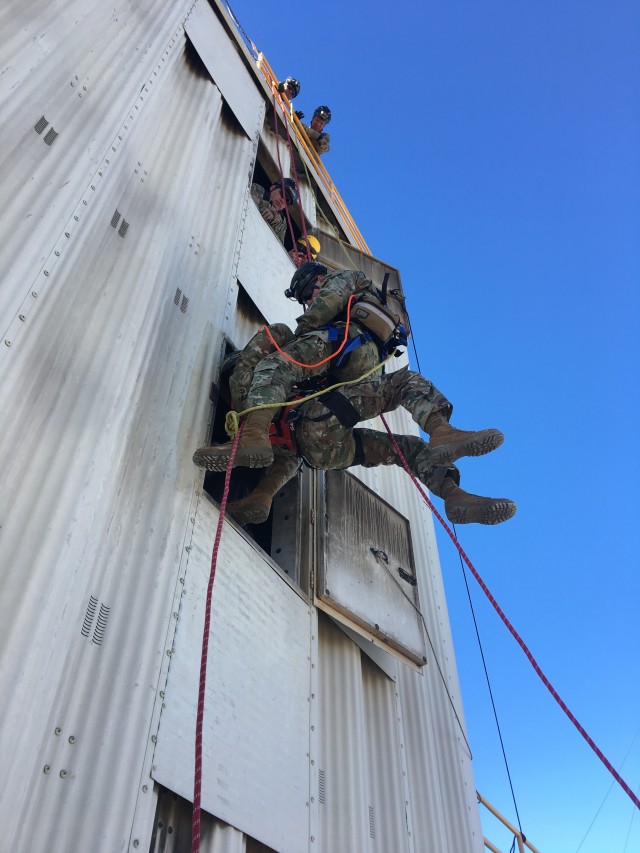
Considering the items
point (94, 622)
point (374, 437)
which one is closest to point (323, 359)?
point (374, 437)

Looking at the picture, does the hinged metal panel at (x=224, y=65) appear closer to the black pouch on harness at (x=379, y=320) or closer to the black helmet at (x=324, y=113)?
the black pouch on harness at (x=379, y=320)

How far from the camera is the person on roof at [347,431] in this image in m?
4.48

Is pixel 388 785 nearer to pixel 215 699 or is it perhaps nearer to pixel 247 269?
pixel 215 699

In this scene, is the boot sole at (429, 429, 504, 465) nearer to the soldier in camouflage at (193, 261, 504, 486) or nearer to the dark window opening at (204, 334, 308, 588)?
the soldier in camouflage at (193, 261, 504, 486)

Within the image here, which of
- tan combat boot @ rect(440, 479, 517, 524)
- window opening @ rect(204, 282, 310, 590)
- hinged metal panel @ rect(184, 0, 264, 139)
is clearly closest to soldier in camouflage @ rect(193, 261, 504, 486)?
tan combat boot @ rect(440, 479, 517, 524)

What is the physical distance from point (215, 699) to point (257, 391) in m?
1.83

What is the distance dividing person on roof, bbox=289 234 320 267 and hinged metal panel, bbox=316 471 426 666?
3232mm

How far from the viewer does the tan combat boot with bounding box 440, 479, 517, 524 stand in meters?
3.94

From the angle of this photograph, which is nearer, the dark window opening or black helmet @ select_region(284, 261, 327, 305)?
the dark window opening

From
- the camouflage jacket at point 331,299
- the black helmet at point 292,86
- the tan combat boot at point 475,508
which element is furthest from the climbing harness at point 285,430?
the black helmet at point 292,86

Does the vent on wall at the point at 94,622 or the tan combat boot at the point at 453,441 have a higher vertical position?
the tan combat boot at the point at 453,441

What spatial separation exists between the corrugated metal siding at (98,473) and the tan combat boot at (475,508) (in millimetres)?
1627

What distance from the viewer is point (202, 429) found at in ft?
14.8

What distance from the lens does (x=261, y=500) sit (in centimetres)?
463
